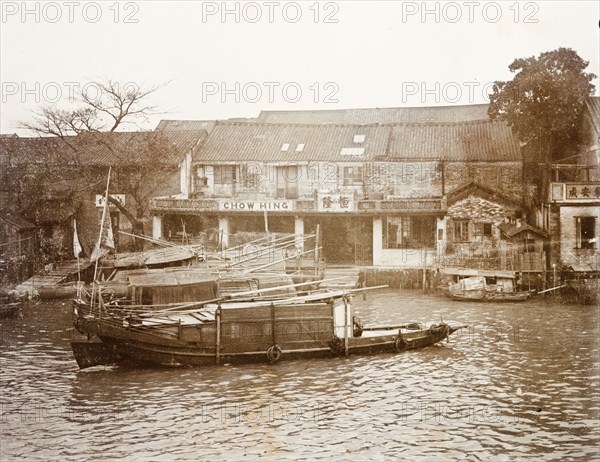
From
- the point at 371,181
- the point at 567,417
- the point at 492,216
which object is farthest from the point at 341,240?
the point at 567,417

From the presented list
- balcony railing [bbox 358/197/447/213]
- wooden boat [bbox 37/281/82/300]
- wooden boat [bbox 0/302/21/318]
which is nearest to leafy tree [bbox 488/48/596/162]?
balcony railing [bbox 358/197/447/213]

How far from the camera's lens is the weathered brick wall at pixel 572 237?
2678 centimetres

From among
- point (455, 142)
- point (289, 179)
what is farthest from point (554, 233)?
point (289, 179)

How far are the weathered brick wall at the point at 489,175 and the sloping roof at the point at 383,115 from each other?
586 inches

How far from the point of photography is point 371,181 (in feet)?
109

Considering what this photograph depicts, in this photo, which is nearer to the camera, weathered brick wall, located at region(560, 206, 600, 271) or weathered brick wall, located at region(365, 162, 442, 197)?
weathered brick wall, located at region(560, 206, 600, 271)

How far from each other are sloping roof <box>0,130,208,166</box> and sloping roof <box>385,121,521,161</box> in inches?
465

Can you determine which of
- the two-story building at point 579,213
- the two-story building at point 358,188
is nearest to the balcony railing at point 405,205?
the two-story building at point 358,188

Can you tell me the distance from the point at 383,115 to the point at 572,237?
77.0ft

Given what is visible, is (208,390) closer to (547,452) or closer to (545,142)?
(547,452)

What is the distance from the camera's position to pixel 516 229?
2809 centimetres

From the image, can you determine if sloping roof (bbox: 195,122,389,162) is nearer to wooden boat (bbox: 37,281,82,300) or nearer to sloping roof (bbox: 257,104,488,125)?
sloping roof (bbox: 257,104,488,125)

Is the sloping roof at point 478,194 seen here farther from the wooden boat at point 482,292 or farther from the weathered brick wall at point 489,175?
the wooden boat at point 482,292

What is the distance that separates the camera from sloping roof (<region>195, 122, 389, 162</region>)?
34156 mm
